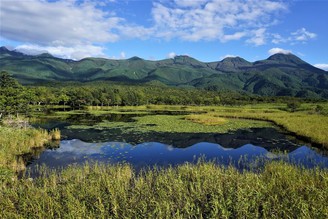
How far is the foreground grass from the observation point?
12.4 metres

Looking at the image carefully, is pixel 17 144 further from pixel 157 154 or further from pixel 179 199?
pixel 179 199

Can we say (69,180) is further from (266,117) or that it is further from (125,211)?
(266,117)

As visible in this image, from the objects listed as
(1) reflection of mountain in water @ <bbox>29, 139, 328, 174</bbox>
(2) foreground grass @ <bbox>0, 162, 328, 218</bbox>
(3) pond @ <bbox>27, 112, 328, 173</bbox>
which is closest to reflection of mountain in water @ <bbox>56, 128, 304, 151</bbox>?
(3) pond @ <bbox>27, 112, 328, 173</bbox>

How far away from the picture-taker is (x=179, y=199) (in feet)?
46.2

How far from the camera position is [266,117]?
251 ft

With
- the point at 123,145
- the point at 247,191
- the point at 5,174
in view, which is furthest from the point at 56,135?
the point at 247,191

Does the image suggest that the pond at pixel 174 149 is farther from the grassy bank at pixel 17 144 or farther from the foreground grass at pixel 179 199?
the foreground grass at pixel 179 199

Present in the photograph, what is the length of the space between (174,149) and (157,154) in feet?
12.9

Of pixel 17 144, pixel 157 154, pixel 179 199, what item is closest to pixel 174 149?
pixel 157 154

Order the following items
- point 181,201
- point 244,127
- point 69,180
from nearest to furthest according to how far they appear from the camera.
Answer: point 181,201 < point 69,180 < point 244,127

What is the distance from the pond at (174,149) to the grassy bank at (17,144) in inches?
60.0

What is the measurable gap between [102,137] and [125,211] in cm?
3242

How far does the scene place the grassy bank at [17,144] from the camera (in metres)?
25.1

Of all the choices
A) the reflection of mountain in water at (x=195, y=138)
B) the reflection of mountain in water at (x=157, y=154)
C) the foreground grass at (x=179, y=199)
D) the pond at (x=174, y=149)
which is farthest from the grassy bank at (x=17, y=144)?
the foreground grass at (x=179, y=199)
